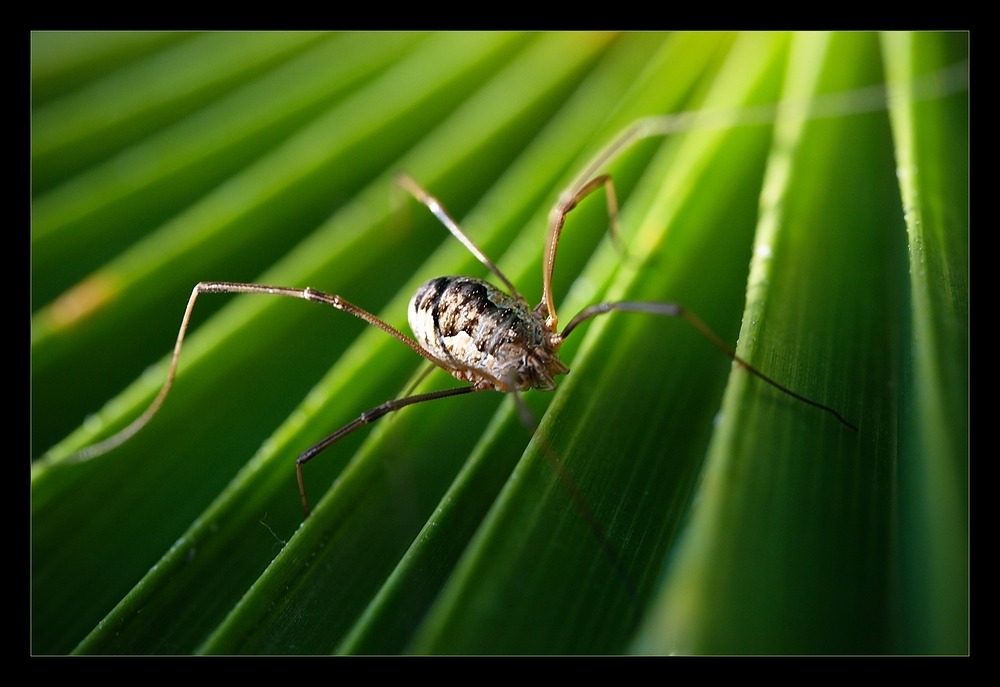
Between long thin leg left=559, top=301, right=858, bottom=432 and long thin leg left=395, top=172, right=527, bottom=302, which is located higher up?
long thin leg left=395, top=172, right=527, bottom=302

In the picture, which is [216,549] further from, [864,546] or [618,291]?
[864,546]

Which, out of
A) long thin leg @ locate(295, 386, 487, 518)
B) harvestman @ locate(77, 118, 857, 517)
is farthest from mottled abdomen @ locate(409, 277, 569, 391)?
long thin leg @ locate(295, 386, 487, 518)

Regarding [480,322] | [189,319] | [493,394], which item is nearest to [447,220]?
[480,322]

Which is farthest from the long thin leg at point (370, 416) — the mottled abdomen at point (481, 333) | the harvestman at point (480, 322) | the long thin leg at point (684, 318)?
the long thin leg at point (684, 318)

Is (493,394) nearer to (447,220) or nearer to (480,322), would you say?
(480,322)

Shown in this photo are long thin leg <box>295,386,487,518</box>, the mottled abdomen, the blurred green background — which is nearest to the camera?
the blurred green background

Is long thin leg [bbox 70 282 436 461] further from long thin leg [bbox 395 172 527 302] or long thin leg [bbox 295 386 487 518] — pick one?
long thin leg [bbox 395 172 527 302]
